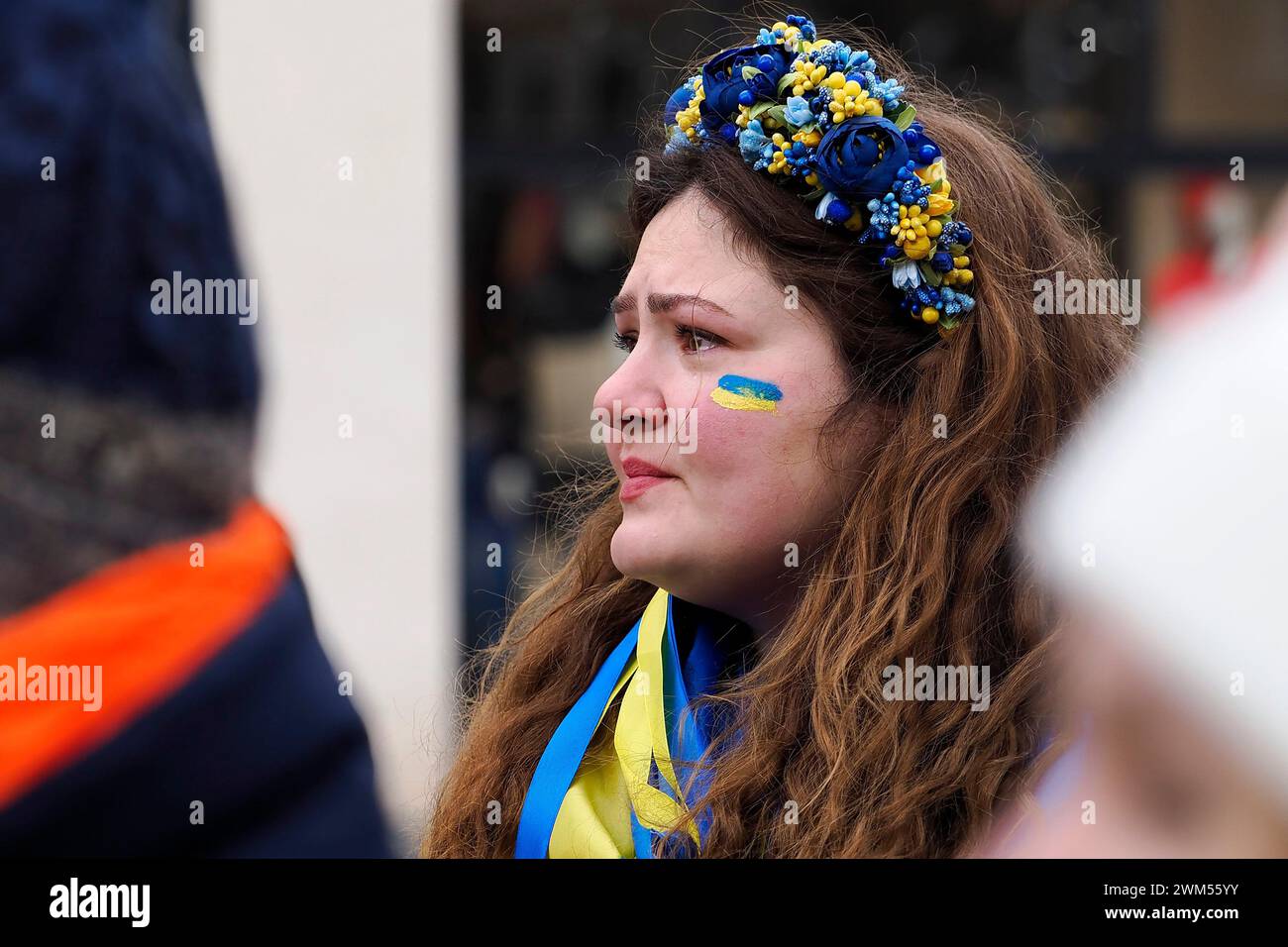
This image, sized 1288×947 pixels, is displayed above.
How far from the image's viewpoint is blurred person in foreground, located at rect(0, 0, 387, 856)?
2.33ft

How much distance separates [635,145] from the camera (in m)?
5.90

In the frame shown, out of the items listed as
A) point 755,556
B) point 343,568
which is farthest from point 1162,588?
point 343,568

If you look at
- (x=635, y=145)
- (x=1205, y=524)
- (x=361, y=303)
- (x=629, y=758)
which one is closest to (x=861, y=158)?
(x=629, y=758)

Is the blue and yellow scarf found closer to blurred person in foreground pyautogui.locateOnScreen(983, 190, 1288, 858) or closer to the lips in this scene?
the lips

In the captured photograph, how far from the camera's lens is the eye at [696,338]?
5.88 feet

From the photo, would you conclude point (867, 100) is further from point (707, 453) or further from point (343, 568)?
point (343, 568)

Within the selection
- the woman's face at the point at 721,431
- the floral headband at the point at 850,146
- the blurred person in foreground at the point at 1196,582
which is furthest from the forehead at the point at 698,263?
the blurred person in foreground at the point at 1196,582

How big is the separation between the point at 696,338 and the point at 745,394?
12cm

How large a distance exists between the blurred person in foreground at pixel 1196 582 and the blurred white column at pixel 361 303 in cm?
412

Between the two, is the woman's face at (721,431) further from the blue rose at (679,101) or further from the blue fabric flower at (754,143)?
the blue rose at (679,101)

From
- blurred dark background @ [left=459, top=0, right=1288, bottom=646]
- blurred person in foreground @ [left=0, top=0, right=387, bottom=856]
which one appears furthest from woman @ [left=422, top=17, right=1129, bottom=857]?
blurred dark background @ [left=459, top=0, right=1288, bottom=646]

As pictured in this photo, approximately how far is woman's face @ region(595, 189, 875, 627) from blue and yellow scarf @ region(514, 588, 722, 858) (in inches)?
6.1

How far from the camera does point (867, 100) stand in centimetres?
189

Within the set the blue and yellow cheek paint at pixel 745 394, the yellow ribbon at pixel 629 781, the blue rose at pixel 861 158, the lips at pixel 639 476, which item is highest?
the blue rose at pixel 861 158
